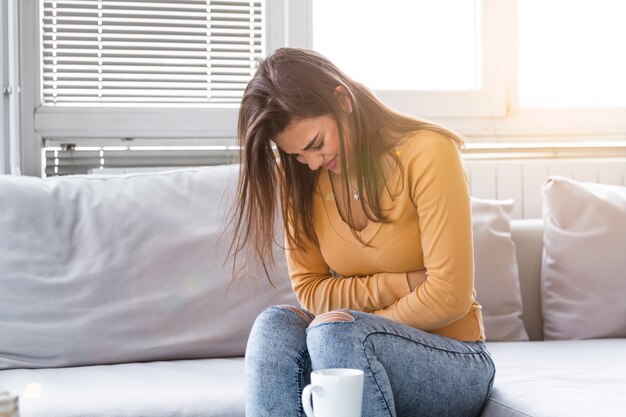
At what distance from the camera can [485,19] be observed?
2.60 m

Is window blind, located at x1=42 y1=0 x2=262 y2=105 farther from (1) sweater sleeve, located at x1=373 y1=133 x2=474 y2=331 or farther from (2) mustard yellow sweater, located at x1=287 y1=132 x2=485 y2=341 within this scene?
(1) sweater sleeve, located at x1=373 y1=133 x2=474 y2=331

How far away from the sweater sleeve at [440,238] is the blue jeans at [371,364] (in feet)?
0.16

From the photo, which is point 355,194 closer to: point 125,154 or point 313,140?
point 313,140

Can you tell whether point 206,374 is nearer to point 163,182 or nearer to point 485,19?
point 163,182

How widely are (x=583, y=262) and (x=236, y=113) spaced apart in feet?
3.47

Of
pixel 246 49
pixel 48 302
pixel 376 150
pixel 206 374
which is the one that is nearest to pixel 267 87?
pixel 376 150

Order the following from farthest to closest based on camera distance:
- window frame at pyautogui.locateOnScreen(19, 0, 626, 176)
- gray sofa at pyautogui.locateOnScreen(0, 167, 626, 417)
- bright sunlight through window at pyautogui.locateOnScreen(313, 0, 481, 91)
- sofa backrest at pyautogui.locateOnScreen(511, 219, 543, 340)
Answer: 1. bright sunlight through window at pyautogui.locateOnScreen(313, 0, 481, 91)
2. window frame at pyautogui.locateOnScreen(19, 0, 626, 176)
3. sofa backrest at pyautogui.locateOnScreen(511, 219, 543, 340)
4. gray sofa at pyautogui.locateOnScreen(0, 167, 626, 417)

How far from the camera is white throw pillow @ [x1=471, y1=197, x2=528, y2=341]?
6.69ft

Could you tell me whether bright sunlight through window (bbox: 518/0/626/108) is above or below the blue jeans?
above

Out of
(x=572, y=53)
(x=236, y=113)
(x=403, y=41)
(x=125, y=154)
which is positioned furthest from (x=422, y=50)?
(x=125, y=154)

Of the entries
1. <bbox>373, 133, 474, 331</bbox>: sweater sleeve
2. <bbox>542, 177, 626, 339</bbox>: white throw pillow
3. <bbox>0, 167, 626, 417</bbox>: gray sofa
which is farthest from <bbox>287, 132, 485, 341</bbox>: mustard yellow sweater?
<bbox>542, 177, 626, 339</bbox>: white throw pillow

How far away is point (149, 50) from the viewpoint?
7.98ft

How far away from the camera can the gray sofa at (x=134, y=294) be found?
172 cm

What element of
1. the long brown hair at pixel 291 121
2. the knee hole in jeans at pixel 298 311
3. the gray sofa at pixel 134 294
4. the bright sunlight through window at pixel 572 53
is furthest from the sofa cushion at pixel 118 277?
the bright sunlight through window at pixel 572 53
